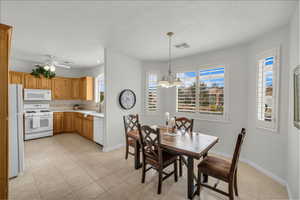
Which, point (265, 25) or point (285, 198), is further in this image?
point (265, 25)

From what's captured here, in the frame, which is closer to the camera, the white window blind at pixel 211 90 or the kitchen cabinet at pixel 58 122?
Result: the white window blind at pixel 211 90

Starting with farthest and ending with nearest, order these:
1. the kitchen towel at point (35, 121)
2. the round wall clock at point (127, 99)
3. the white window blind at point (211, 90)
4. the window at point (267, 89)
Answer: the kitchen towel at point (35, 121), the round wall clock at point (127, 99), the white window blind at point (211, 90), the window at point (267, 89)

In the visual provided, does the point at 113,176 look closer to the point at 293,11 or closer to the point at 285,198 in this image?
the point at 285,198

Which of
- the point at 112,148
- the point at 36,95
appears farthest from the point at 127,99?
the point at 36,95

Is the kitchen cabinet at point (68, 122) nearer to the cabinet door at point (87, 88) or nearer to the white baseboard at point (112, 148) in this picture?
the cabinet door at point (87, 88)

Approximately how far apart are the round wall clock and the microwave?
3.27m

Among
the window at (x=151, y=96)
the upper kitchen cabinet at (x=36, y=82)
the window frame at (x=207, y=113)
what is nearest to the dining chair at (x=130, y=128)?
the window at (x=151, y=96)

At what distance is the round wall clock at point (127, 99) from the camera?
377cm

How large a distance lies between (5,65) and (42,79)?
4018 mm

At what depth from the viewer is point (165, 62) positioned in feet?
14.6

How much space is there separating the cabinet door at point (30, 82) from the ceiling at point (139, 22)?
163cm

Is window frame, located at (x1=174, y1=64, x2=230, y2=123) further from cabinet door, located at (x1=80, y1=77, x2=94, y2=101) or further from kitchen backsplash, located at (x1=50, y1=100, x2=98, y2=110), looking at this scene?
kitchen backsplash, located at (x1=50, y1=100, x2=98, y2=110)

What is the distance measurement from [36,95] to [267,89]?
22.3 ft

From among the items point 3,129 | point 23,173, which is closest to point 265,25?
point 3,129
